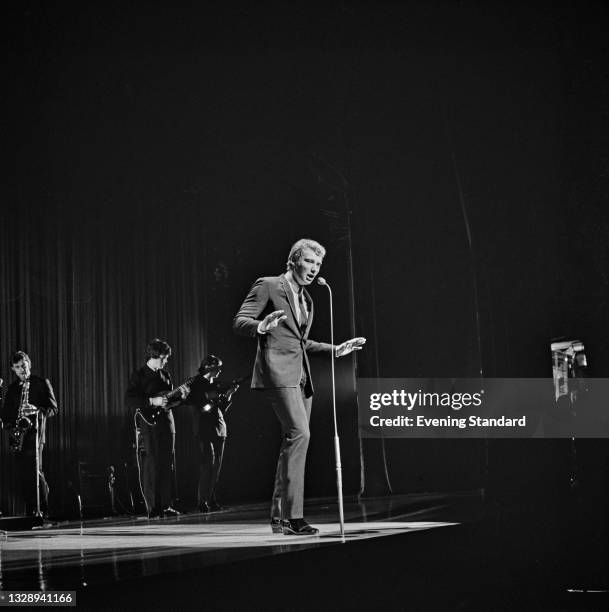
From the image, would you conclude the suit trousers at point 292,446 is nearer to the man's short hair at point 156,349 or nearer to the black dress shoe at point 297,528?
the black dress shoe at point 297,528

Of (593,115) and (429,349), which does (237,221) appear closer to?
(429,349)

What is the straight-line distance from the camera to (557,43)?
15.4 ft

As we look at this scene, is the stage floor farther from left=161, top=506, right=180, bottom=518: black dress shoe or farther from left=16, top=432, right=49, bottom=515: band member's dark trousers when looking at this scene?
left=16, top=432, right=49, bottom=515: band member's dark trousers

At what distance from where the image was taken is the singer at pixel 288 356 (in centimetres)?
365

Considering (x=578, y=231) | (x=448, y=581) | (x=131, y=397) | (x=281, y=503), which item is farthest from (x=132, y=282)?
(x=448, y=581)

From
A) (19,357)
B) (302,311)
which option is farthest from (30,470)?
(302,311)

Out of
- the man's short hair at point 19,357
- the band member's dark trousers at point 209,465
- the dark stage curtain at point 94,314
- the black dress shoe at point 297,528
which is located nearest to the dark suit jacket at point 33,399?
the man's short hair at point 19,357

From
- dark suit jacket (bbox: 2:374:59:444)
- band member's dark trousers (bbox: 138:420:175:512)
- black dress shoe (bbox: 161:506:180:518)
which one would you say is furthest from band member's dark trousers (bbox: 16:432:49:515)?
black dress shoe (bbox: 161:506:180:518)

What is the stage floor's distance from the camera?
126 inches

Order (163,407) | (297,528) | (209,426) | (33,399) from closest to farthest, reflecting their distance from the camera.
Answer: (297,528) → (209,426) → (163,407) → (33,399)

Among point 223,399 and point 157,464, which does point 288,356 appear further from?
point 157,464

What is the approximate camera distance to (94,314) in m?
5.66

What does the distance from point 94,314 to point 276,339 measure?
2305mm

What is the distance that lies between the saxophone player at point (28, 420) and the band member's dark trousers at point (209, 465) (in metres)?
0.97
